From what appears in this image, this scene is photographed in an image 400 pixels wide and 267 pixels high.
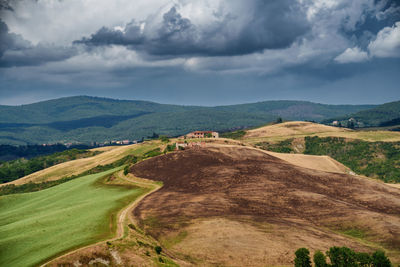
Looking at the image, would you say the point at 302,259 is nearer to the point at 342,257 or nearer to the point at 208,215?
the point at 342,257

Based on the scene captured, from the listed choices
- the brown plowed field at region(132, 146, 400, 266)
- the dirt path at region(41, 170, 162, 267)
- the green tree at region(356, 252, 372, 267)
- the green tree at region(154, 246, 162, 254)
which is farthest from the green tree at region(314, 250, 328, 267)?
the dirt path at region(41, 170, 162, 267)

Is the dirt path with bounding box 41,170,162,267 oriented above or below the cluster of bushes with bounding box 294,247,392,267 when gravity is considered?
above

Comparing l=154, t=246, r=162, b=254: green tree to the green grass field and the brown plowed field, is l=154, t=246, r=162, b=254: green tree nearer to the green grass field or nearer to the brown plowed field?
the brown plowed field

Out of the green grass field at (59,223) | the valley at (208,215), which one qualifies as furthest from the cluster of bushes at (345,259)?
the green grass field at (59,223)

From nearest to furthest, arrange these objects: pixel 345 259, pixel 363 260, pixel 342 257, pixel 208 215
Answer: pixel 363 260
pixel 345 259
pixel 342 257
pixel 208 215

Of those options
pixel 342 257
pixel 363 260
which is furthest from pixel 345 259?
pixel 363 260

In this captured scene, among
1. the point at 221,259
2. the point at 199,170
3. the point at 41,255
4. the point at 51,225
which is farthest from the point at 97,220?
the point at 199,170
